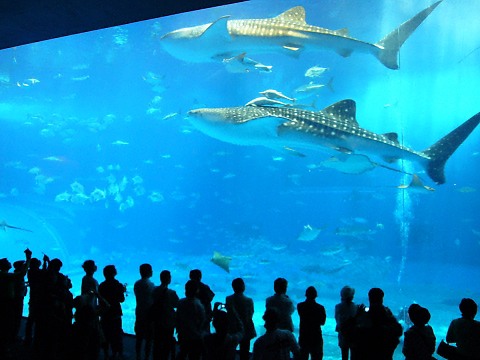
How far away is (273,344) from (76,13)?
4052 mm

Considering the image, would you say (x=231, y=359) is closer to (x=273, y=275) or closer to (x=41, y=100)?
(x=273, y=275)

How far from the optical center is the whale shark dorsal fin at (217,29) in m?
5.09

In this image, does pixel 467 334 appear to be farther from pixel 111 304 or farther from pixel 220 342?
pixel 111 304

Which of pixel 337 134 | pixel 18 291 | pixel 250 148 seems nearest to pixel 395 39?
pixel 337 134

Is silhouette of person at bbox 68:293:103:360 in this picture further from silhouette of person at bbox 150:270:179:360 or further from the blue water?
the blue water

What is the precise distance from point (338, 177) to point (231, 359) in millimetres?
40949

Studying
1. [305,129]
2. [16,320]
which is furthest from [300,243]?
[16,320]

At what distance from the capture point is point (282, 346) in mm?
2117

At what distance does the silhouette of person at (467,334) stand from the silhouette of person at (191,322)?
5.19 ft

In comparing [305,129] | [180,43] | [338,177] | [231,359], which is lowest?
[231,359]

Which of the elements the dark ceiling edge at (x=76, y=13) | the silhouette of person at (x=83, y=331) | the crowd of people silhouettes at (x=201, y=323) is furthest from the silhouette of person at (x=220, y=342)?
the dark ceiling edge at (x=76, y=13)

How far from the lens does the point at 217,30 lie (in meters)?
5.30

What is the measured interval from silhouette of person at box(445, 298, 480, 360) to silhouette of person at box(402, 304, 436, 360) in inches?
6.3

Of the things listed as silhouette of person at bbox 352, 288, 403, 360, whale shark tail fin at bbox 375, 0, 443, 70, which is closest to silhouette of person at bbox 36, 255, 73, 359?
silhouette of person at bbox 352, 288, 403, 360
